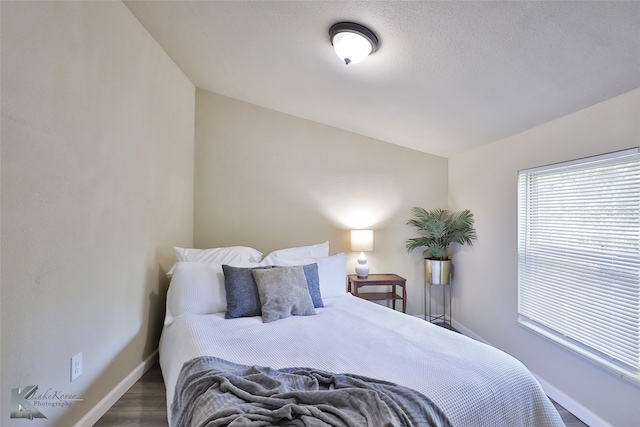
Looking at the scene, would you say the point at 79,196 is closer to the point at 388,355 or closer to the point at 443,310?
the point at 388,355

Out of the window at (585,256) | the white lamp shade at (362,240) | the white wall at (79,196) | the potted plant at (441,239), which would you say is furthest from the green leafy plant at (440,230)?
the white wall at (79,196)

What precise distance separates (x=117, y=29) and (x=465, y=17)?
2.23m

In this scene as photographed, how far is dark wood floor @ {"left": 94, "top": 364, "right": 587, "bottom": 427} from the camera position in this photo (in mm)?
1900

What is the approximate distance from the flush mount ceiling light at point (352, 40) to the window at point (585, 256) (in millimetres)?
1648

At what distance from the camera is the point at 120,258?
2.16 m

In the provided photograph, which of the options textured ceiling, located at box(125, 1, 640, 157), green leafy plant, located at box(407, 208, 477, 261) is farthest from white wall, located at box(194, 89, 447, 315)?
textured ceiling, located at box(125, 1, 640, 157)

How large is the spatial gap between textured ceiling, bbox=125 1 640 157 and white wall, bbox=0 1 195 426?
2.12 feet

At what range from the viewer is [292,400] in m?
1.19

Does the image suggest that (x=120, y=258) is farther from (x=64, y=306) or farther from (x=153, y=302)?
(x=153, y=302)

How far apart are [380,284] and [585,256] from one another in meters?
1.85

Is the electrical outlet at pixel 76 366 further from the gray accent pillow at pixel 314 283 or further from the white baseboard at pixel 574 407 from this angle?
the white baseboard at pixel 574 407

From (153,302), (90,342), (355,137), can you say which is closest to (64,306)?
(90,342)

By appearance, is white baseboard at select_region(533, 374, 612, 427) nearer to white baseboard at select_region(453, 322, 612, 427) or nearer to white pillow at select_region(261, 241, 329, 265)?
white baseboard at select_region(453, 322, 612, 427)

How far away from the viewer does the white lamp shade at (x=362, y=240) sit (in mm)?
3512
